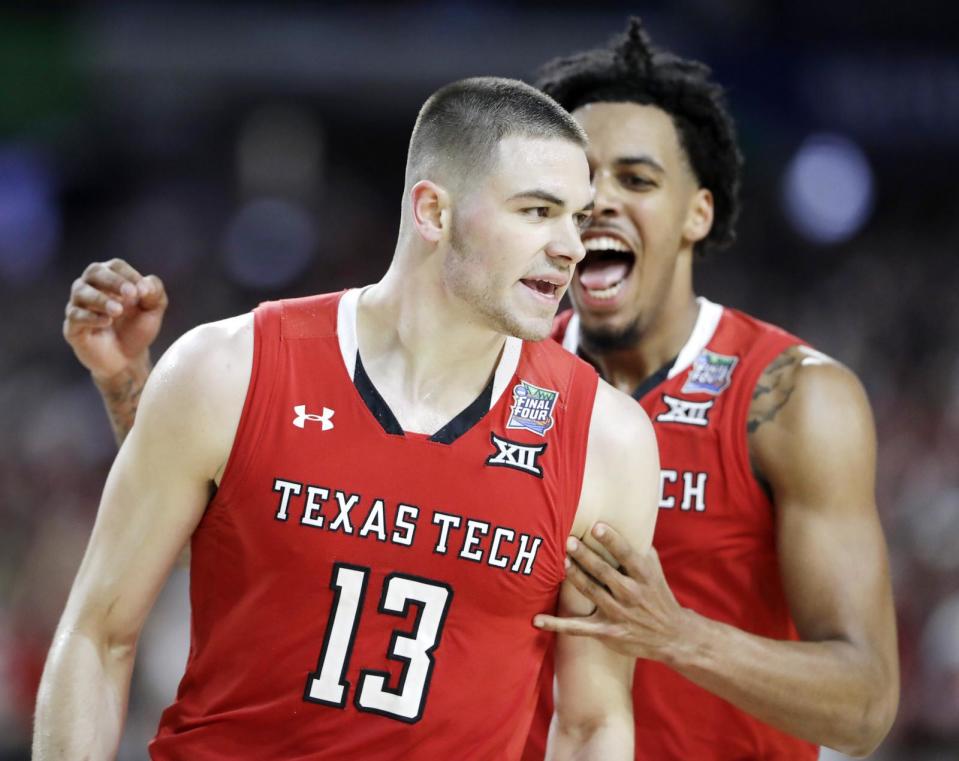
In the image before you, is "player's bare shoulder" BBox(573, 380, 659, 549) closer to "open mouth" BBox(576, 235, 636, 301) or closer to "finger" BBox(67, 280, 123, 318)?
"open mouth" BBox(576, 235, 636, 301)

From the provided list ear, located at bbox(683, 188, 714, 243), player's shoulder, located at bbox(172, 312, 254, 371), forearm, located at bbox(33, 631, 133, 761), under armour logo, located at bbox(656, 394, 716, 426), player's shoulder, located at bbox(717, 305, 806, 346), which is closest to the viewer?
forearm, located at bbox(33, 631, 133, 761)

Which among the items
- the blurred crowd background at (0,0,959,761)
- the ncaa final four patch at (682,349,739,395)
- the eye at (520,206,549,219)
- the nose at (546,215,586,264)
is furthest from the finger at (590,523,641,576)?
the blurred crowd background at (0,0,959,761)

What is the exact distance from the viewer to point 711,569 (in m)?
4.19

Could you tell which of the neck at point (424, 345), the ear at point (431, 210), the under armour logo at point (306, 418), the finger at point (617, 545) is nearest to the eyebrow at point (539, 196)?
the ear at point (431, 210)

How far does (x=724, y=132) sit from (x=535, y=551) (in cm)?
212

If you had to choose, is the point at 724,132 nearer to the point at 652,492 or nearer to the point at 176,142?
the point at 652,492

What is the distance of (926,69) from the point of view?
15.5 metres

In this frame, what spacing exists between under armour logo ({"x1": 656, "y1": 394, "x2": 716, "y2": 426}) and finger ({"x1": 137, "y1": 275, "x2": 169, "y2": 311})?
155 centimetres

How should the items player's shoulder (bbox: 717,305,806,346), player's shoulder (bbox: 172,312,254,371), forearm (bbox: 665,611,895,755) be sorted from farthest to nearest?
player's shoulder (bbox: 717,305,806,346) < forearm (bbox: 665,611,895,755) < player's shoulder (bbox: 172,312,254,371)

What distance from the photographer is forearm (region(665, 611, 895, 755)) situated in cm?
363

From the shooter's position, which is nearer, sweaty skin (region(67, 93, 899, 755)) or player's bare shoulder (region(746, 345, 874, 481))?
sweaty skin (region(67, 93, 899, 755))

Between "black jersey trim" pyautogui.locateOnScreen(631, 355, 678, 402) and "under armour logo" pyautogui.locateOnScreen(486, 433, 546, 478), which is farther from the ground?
"black jersey trim" pyautogui.locateOnScreen(631, 355, 678, 402)

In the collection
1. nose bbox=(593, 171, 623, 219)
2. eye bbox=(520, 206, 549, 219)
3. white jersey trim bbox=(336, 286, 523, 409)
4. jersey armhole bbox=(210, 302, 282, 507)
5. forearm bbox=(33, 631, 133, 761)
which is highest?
nose bbox=(593, 171, 623, 219)

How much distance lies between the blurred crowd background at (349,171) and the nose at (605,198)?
629 cm
